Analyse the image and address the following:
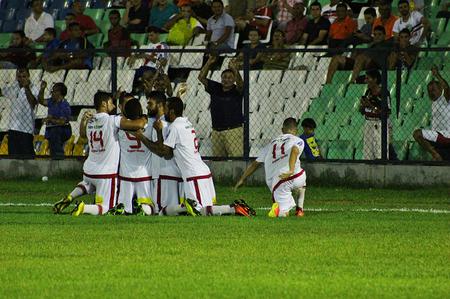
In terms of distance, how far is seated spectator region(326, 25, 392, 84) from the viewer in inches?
945

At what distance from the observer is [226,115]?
2497 centimetres

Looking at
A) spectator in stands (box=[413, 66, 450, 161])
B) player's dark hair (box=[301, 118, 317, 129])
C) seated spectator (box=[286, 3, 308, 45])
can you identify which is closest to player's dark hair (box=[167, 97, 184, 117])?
player's dark hair (box=[301, 118, 317, 129])

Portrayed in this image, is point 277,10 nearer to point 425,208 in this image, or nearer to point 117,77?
point 117,77

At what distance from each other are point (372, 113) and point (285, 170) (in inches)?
209

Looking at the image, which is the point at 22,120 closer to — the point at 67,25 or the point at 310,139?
the point at 67,25

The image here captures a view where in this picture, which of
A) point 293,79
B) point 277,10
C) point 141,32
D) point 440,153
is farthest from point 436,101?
point 141,32

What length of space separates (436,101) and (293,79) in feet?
8.96

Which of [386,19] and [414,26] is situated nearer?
[414,26]

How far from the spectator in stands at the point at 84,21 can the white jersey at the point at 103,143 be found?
31.6 feet

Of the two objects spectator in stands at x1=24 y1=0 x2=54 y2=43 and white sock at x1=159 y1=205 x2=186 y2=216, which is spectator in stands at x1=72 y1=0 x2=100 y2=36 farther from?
white sock at x1=159 y1=205 x2=186 y2=216

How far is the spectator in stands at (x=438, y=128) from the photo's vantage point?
2325 cm

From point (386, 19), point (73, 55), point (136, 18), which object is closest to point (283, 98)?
point (386, 19)

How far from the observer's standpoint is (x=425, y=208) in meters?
21.0

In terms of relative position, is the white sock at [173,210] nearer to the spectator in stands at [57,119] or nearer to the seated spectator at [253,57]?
the seated spectator at [253,57]
